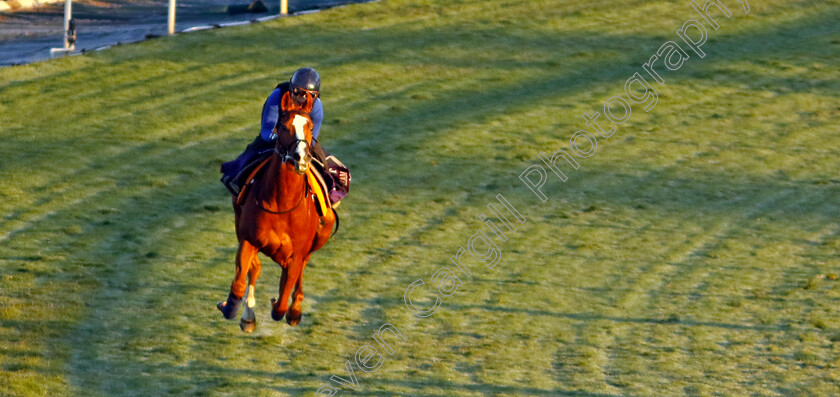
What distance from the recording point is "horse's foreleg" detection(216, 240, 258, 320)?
9.16 metres

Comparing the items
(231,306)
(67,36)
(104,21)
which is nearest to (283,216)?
(231,306)

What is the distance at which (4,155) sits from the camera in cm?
1683

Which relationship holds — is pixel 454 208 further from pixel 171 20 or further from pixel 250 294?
pixel 171 20

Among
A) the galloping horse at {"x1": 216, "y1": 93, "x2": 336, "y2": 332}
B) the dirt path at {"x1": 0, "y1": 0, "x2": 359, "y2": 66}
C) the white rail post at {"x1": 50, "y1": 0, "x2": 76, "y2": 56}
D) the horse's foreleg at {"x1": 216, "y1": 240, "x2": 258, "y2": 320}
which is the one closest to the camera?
the galloping horse at {"x1": 216, "y1": 93, "x2": 336, "y2": 332}

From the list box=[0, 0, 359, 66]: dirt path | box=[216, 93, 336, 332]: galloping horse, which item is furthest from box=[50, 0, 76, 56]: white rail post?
box=[216, 93, 336, 332]: galloping horse

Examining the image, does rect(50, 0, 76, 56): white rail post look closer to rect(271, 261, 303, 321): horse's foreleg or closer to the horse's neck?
rect(271, 261, 303, 321): horse's foreleg

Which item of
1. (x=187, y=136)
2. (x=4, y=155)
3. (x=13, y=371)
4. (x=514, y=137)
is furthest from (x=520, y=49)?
(x=13, y=371)

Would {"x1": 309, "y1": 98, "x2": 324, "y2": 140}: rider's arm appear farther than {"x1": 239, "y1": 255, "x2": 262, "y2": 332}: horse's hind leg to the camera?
No

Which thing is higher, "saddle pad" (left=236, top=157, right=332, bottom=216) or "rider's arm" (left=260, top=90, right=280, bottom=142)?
"rider's arm" (left=260, top=90, right=280, bottom=142)

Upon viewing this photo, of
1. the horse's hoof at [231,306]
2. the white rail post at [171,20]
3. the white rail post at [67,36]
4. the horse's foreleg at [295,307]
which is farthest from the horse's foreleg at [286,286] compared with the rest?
the white rail post at [171,20]

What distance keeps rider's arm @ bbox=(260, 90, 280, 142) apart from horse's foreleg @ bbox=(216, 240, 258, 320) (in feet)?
3.01

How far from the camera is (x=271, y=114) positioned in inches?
366

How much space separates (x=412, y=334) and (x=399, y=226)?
11.0ft

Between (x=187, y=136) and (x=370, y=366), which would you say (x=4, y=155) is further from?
(x=370, y=366)
